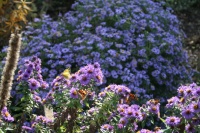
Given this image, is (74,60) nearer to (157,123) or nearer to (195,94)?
(157,123)

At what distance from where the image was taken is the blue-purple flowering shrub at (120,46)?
4.67 metres

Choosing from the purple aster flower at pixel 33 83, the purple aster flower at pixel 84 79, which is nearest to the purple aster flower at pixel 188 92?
the purple aster flower at pixel 84 79

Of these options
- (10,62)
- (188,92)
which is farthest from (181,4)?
(10,62)

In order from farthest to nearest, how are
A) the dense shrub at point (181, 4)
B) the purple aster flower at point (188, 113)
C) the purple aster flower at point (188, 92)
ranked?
the dense shrub at point (181, 4) → the purple aster flower at point (188, 92) → the purple aster flower at point (188, 113)

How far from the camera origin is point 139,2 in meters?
5.64

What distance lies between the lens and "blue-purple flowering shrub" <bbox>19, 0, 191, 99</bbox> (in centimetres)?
467

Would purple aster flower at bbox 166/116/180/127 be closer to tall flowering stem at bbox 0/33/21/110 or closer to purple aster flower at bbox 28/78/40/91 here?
purple aster flower at bbox 28/78/40/91

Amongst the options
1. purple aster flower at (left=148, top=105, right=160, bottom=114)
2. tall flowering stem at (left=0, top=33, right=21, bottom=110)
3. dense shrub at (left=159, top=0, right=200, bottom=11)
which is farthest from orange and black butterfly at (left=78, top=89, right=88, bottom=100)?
dense shrub at (left=159, top=0, right=200, bottom=11)

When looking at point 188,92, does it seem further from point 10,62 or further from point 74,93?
point 10,62

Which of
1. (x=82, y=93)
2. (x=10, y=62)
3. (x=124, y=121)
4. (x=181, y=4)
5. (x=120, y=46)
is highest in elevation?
(x=10, y=62)

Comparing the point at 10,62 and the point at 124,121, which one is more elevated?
the point at 10,62

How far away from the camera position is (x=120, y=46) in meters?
4.80

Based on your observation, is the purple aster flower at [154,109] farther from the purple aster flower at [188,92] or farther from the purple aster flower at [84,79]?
the purple aster flower at [84,79]

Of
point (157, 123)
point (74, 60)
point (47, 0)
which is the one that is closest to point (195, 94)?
point (157, 123)
